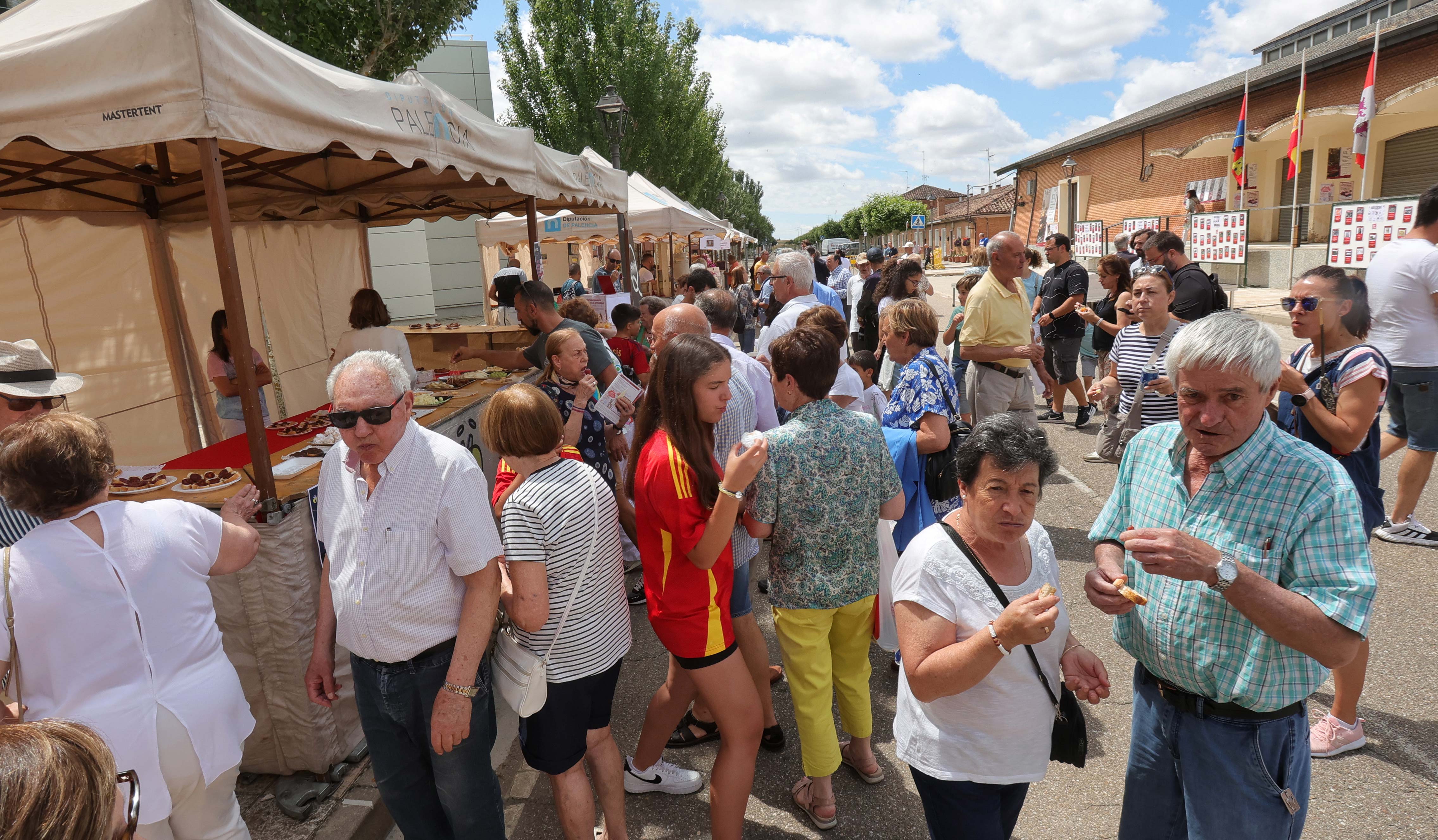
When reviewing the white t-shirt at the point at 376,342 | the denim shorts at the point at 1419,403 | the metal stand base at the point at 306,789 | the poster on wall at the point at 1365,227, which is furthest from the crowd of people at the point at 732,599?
the poster on wall at the point at 1365,227

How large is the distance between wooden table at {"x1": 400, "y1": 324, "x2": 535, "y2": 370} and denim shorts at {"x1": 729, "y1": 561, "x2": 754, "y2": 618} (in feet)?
24.2

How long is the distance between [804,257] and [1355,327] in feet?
13.4

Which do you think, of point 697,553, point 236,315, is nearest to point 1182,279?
point 697,553

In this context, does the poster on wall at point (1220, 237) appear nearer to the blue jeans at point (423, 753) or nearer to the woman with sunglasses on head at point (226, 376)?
the woman with sunglasses on head at point (226, 376)

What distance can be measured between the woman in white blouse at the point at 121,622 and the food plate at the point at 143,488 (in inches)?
69.4

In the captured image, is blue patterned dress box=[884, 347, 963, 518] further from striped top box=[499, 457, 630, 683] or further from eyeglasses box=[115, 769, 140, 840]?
eyeglasses box=[115, 769, 140, 840]

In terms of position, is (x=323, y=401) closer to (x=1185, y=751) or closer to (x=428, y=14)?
(x=428, y=14)

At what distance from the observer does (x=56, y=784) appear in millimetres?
926

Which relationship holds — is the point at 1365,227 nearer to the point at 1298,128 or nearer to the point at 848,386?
the point at 1298,128

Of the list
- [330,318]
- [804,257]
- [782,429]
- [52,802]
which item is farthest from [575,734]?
[330,318]

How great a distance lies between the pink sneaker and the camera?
9.94 feet


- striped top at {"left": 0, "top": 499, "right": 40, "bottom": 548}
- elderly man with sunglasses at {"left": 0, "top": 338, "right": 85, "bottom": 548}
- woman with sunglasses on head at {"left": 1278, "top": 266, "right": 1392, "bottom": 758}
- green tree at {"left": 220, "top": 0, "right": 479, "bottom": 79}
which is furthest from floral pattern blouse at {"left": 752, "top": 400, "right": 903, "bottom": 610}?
green tree at {"left": 220, "top": 0, "right": 479, "bottom": 79}

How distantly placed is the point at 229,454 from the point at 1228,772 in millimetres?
5200

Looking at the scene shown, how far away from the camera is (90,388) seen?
607 cm
